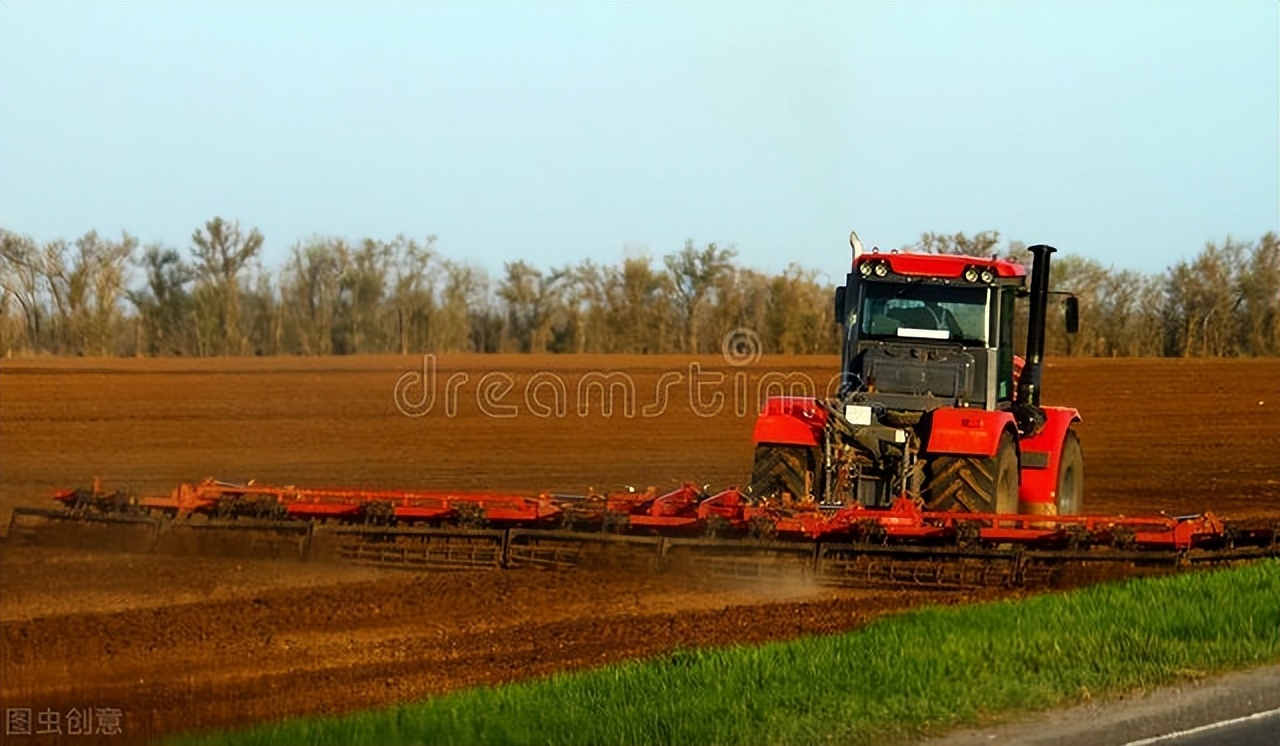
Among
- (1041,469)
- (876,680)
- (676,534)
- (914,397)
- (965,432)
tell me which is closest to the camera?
(876,680)

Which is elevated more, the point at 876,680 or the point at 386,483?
the point at 386,483

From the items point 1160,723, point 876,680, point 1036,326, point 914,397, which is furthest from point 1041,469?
point 1160,723

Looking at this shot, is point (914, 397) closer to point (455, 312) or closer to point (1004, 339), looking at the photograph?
point (1004, 339)

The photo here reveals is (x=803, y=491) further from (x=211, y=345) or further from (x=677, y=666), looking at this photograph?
(x=211, y=345)

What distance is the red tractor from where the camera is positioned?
13.6m

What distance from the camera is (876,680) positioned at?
917 cm

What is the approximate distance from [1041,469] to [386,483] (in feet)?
29.2

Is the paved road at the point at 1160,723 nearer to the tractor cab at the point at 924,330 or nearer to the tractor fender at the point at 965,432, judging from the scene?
the tractor fender at the point at 965,432

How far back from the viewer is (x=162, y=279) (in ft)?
174

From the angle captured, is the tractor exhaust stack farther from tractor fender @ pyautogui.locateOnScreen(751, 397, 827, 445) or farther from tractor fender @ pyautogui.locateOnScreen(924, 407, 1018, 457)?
tractor fender @ pyautogui.locateOnScreen(751, 397, 827, 445)

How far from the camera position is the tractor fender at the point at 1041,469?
1508 centimetres

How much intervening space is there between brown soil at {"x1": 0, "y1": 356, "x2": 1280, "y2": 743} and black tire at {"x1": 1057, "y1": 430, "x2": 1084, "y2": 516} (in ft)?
9.90
